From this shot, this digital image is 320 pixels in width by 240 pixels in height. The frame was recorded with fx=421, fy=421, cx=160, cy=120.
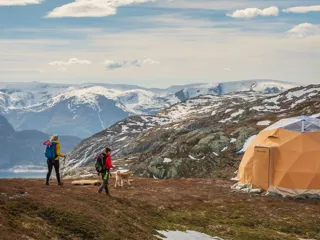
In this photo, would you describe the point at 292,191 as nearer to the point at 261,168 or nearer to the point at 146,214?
the point at 261,168

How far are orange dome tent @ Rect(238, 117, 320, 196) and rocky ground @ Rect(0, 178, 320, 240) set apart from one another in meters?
2.44

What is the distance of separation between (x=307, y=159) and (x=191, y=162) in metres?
47.9

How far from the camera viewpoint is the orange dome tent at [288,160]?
157 ft

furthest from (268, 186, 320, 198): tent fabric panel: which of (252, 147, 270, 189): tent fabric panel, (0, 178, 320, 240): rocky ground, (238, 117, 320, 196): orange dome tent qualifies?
(0, 178, 320, 240): rocky ground

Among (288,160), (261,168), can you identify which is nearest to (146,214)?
(261,168)

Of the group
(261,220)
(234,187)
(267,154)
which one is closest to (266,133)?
(267,154)

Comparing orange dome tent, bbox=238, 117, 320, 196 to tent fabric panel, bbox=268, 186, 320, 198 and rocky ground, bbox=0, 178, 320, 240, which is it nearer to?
tent fabric panel, bbox=268, 186, 320, 198

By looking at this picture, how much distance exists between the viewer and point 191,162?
95188 mm

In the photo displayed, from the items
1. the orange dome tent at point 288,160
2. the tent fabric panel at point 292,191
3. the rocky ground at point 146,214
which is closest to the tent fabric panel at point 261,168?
the orange dome tent at point 288,160

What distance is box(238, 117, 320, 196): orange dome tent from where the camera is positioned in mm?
47750

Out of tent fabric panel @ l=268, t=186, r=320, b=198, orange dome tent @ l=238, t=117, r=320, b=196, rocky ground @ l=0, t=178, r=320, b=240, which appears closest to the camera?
rocky ground @ l=0, t=178, r=320, b=240

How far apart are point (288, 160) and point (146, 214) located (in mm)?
24179

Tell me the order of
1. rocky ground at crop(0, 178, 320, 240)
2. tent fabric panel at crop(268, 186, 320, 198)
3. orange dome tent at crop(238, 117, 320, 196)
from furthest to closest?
orange dome tent at crop(238, 117, 320, 196), tent fabric panel at crop(268, 186, 320, 198), rocky ground at crop(0, 178, 320, 240)

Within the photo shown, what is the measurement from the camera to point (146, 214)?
103 ft
